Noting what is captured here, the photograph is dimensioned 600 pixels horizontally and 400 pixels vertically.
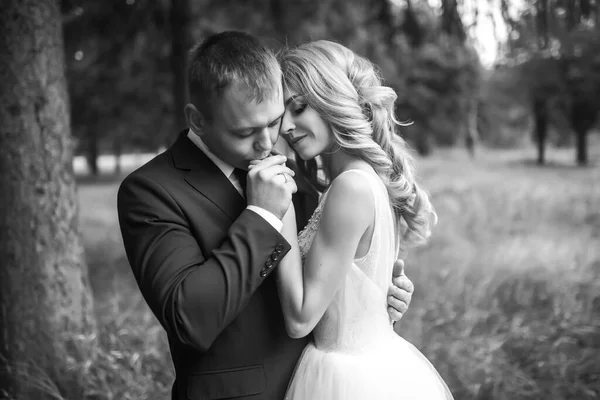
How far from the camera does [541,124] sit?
2080 cm

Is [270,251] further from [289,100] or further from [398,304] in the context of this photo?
[398,304]

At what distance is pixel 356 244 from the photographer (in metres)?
1.88

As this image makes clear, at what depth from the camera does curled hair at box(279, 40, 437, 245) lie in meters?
1.95

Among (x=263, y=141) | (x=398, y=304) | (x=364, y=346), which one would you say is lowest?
(x=364, y=346)

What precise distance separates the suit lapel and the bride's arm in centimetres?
18

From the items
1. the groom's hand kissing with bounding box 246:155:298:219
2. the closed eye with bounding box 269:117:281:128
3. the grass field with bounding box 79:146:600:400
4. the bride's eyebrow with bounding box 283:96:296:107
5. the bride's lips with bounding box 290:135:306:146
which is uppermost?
the bride's eyebrow with bounding box 283:96:296:107

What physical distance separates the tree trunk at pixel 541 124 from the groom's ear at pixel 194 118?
62.6ft

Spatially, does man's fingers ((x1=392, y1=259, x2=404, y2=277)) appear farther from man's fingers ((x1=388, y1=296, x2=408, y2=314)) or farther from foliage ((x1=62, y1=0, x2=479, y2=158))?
foliage ((x1=62, y1=0, x2=479, y2=158))

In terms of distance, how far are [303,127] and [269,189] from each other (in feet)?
1.48

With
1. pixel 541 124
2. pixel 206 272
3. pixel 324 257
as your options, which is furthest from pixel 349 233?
pixel 541 124

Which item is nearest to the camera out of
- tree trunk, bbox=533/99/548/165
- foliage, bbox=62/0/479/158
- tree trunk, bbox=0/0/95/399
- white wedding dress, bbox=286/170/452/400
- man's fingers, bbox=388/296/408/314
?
white wedding dress, bbox=286/170/452/400

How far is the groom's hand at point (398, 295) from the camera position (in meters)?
2.11

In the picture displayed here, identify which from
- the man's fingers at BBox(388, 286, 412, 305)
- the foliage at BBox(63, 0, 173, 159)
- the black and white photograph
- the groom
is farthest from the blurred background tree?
the groom

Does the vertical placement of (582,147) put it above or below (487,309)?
below
